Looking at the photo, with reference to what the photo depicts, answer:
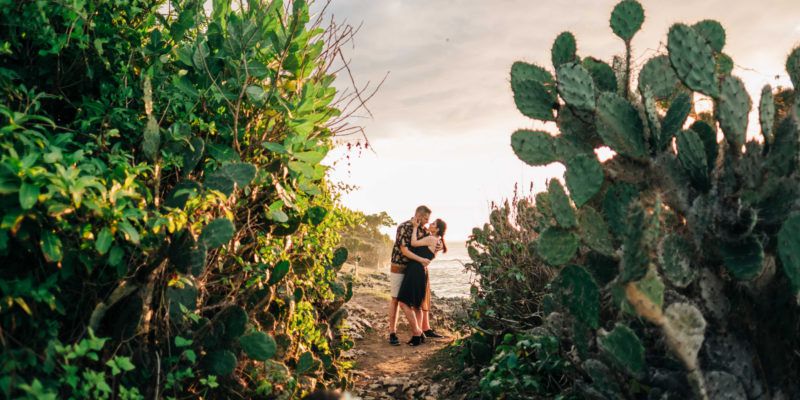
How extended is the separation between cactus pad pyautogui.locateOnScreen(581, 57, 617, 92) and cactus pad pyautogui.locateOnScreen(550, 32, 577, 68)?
188mm

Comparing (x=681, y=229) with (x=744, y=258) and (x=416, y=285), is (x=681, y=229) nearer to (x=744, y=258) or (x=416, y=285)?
(x=744, y=258)

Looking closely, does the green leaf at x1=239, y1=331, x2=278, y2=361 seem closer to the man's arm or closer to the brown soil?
the brown soil

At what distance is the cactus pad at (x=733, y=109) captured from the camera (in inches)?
97.7

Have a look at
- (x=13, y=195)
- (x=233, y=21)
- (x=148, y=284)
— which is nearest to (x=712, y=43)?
(x=233, y=21)

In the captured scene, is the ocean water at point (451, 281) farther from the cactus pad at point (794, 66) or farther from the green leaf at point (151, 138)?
the green leaf at point (151, 138)

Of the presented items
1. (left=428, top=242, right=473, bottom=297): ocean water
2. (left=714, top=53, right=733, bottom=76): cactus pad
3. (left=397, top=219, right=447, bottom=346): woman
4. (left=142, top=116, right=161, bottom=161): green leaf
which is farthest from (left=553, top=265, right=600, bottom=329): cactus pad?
(left=397, top=219, right=447, bottom=346): woman

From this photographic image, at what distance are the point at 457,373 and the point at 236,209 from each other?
296 centimetres

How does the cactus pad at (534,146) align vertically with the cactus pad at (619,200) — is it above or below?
above

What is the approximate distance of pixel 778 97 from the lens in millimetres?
3062

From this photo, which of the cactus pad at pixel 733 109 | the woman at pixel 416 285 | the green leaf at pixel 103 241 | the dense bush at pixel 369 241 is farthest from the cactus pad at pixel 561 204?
the dense bush at pixel 369 241

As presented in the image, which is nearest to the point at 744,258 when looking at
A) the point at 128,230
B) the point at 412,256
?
the point at 128,230

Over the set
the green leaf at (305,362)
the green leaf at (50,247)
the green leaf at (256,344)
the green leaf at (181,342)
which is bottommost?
the green leaf at (305,362)

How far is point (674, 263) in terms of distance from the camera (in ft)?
7.79

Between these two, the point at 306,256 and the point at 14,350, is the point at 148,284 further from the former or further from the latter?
the point at 306,256
